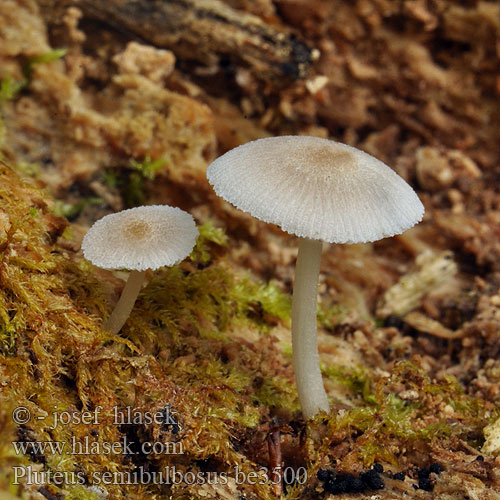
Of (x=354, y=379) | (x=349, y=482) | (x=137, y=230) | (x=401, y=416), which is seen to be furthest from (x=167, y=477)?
(x=354, y=379)

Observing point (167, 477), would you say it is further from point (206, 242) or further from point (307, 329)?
point (206, 242)

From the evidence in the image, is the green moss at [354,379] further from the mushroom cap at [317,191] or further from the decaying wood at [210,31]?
the decaying wood at [210,31]

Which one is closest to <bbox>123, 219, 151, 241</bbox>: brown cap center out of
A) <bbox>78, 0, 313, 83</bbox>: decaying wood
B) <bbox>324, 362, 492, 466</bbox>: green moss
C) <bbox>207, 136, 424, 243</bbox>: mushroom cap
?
<bbox>207, 136, 424, 243</bbox>: mushroom cap

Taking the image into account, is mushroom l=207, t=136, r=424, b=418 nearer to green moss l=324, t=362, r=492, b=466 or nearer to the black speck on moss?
green moss l=324, t=362, r=492, b=466

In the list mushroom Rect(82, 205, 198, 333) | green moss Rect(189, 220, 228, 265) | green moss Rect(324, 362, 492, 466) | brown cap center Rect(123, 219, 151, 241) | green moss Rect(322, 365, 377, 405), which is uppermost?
brown cap center Rect(123, 219, 151, 241)

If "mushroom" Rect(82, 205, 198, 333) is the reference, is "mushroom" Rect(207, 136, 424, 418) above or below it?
above

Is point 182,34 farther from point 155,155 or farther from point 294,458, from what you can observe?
point 294,458
